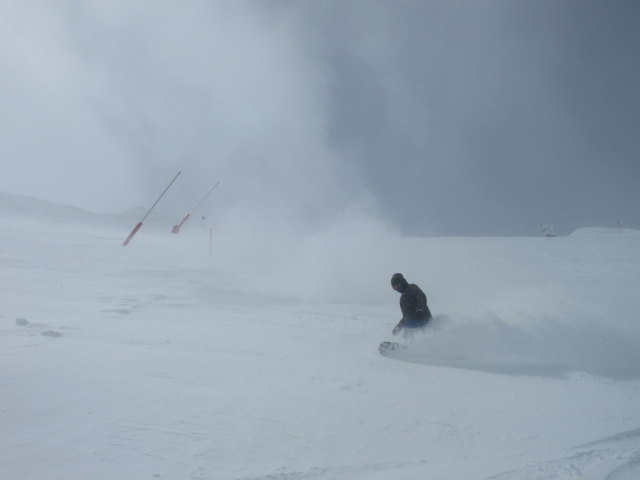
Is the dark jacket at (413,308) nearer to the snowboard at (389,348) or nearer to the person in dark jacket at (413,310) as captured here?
the person in dark jacket at (413,310)

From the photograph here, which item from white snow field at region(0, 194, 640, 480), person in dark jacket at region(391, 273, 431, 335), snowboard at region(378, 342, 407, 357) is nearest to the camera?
white snow field at region(0, 194, 640, 480)

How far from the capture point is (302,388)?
4770 mm

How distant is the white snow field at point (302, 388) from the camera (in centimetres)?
320

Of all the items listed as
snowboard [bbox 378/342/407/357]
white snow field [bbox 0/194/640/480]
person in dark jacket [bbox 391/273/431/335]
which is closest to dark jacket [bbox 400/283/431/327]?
person in dark jacket [bbox 391/273/431/335]

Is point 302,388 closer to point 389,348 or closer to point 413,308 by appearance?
point 389,348

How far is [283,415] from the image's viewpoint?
402cm

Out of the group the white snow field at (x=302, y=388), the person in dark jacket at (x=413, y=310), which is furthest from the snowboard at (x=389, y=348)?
the person in dark jacket at (x=413, y=310)

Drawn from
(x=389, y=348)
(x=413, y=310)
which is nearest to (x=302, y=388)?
(x=389, y=348)

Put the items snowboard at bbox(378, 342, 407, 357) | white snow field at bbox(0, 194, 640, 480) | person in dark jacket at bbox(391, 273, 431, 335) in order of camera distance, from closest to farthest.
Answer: white snow field at bbox(0, 194, 640, 480) < snowboard at bbox(378, 342, 407, 357) < person in dark jacket at bbox(391, 273, 431, 335)

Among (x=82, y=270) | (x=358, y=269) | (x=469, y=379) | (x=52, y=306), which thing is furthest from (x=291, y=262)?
(x=469, y=379)

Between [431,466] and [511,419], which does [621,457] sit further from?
[431,466]

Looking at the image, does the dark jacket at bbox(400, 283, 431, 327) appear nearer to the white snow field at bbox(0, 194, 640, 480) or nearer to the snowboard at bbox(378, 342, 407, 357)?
the white snow field at bbox(0, 194, 640, 480)

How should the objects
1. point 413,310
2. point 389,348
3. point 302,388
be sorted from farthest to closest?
1. point 413,310
2. point 389,348
3. point 302,388

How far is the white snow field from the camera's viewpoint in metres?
3.20
